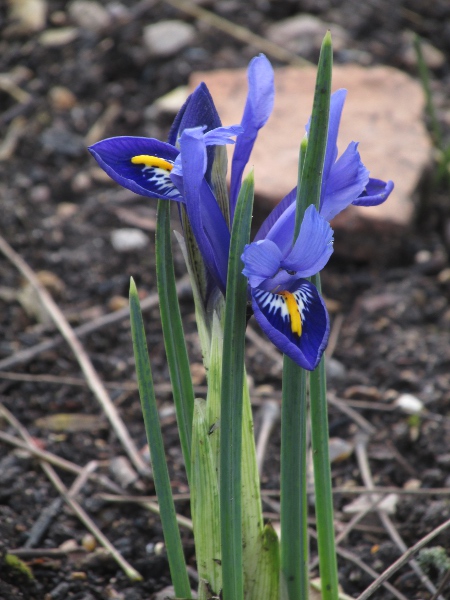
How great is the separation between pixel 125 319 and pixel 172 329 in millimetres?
1316

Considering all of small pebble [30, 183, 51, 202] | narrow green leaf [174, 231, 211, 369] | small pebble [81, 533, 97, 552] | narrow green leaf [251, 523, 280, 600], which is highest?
narrow green leaf [174, 231, 211, 369]

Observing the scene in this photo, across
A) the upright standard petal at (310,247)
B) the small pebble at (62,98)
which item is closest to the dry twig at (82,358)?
the small pebble at (62,98)

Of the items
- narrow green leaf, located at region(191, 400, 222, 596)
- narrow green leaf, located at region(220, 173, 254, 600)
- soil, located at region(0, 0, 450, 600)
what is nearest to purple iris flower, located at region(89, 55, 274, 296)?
narrow green leaf, located at region(220, 173, 254, 600)

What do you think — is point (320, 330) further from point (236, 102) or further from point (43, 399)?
point (236, 102)

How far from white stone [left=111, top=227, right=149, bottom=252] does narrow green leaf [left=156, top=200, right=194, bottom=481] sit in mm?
1581

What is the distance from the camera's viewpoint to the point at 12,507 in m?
1.80

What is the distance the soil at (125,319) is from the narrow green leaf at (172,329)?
1.69ft

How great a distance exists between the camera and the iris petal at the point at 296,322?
0.94 m

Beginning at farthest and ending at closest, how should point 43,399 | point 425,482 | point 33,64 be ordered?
point 33,64
point 43,399
point 425,482

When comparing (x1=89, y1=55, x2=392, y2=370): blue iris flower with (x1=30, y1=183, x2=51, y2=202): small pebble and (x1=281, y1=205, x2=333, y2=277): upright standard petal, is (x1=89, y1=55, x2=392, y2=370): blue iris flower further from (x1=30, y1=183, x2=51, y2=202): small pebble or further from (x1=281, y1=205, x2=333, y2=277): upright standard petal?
(x1=30, y1=183, x2=51, y2=202): small pebble

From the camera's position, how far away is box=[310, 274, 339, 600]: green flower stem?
1206 millimetres

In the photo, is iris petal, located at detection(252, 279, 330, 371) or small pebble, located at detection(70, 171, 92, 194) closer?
iris petal, located at detection(252, 279, 330, 371)

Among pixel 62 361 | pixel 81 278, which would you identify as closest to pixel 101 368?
pixel 62 361

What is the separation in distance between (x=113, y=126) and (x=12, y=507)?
2.00 meters
